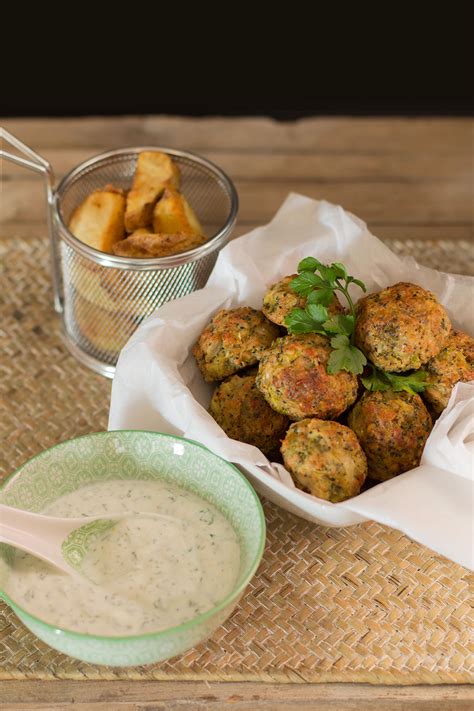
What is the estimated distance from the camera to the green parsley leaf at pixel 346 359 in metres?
1.78

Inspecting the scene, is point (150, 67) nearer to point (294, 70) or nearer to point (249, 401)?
point (294, 70)

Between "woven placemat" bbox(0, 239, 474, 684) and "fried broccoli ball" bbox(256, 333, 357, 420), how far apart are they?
278 millimetres

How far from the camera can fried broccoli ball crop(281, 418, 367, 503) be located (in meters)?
1.72

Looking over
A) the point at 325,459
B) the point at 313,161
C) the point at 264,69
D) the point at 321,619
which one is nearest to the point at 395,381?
the point at 325,459

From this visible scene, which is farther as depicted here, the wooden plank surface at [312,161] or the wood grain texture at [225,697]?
the wooden plank surface at [312,161]

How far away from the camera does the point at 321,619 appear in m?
1.78

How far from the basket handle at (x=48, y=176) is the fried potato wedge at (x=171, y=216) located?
245mm

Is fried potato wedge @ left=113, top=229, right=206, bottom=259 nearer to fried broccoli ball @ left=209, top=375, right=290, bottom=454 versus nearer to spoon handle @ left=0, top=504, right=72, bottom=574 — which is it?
fried broccoli ball @ left=209, top=375, right=290, bottom=454

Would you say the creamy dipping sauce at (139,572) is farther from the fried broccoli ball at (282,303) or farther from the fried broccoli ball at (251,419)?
the fried broccoli ball at (282,303)

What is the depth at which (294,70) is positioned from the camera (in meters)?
3.91

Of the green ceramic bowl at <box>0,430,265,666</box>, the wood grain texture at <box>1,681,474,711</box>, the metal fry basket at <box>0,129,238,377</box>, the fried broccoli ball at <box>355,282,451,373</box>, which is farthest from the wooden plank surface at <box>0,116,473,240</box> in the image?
the wood grain texture at <box>1,681,474,711</box>

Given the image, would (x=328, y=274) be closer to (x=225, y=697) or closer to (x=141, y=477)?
(x=141, y=477)

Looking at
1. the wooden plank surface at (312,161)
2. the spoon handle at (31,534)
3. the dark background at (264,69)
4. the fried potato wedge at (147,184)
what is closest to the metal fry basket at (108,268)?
the fried potato wedge at (147,184)

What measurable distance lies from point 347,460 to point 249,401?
244 millimetres
